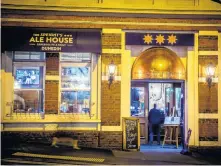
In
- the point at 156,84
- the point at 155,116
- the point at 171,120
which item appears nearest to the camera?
the point at 155,116

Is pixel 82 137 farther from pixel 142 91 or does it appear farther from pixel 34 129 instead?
pixel 142 91

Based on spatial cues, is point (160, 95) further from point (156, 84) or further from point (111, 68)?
point (111, 68)

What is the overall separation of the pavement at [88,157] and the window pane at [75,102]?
1601 millimetres

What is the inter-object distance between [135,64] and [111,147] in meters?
3.28

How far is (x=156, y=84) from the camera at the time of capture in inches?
662

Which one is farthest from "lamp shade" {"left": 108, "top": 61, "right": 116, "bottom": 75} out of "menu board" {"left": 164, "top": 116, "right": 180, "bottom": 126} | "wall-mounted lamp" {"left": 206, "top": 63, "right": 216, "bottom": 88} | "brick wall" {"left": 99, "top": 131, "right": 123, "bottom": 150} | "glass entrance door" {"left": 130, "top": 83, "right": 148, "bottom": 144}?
"menu board" {"left": 164, "top": 116, "right": 180, "bottom": 126}

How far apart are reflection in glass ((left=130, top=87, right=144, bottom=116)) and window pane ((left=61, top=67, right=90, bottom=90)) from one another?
7.92 feet

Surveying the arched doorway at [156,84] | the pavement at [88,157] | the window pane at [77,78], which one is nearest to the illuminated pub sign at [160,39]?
the arched doorway at [156,84]

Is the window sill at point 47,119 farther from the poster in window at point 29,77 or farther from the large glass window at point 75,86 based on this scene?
the poster in window at point 29,77

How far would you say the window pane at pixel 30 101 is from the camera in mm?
14609

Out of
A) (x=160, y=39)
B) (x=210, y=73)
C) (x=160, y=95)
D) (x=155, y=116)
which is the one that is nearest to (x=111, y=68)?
(x=160, y=39)

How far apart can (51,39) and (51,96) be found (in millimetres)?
2137

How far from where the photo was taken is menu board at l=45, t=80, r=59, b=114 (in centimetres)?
1436

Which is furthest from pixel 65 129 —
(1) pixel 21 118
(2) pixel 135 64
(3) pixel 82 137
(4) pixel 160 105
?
(4) pixel 160 105
